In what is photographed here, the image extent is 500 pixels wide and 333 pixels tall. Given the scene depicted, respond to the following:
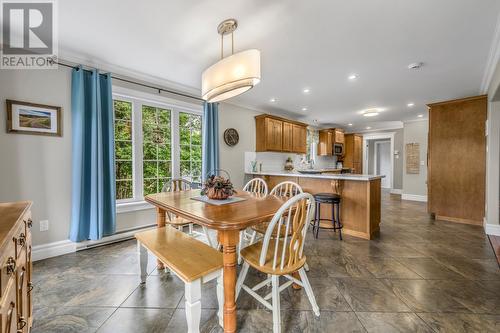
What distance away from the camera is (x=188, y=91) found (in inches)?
150

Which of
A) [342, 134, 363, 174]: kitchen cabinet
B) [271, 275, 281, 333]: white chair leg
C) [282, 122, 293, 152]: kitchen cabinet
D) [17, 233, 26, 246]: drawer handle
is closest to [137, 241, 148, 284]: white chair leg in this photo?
[17, 233, 26, 246]: drawer handle

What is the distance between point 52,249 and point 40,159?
1081mm

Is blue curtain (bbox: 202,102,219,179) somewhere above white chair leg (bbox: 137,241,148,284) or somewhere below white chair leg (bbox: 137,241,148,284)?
above

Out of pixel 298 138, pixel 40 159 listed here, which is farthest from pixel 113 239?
pixel 298 138

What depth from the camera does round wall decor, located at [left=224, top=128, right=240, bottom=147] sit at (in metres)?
4.39

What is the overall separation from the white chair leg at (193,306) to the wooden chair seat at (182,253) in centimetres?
5

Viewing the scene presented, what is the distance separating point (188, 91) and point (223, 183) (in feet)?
7.99

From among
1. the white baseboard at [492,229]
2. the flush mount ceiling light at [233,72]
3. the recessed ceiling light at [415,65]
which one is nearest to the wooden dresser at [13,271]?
the flush mount ceiling light at [233,72]

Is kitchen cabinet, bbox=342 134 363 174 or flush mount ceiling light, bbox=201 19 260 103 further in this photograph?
kitchen cabinet, bbox=342 134 363 174

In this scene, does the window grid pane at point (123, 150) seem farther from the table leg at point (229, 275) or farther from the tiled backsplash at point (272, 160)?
the table leg at point (229, 275)

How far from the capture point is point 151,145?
3502 millimetres

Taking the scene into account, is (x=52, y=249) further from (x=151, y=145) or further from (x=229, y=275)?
(x=229, y=275)

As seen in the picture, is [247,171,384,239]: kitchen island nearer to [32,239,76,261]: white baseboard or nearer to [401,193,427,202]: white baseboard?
[32,239,76,261]: white baseboard

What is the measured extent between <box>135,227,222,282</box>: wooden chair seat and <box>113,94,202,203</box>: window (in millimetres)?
1591
